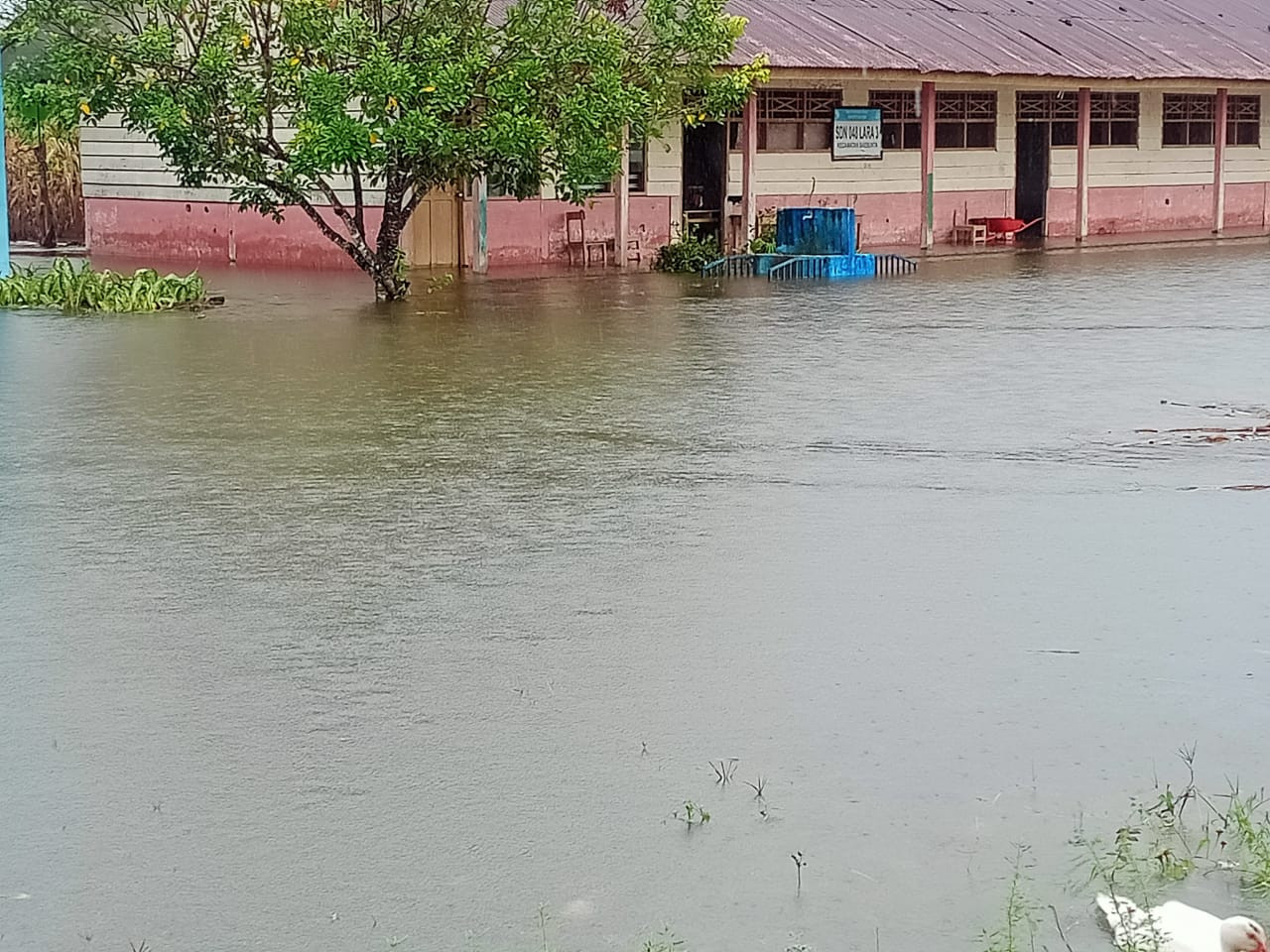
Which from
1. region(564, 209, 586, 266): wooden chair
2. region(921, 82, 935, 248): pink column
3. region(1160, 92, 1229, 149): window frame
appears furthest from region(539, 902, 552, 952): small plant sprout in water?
region(1160, 92, 1229, 149): window frame

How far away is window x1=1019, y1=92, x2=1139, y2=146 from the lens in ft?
96.1

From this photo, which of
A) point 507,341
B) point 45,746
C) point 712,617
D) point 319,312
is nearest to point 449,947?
point 45,746

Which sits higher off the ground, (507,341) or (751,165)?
(751,165)

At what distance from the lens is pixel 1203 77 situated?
1096 inches

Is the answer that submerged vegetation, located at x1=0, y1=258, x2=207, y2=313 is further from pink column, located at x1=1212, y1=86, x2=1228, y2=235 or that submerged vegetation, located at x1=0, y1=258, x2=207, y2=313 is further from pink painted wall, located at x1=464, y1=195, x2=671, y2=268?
pink column, located at x1=1212, y1=86, x2=1228, y2=235

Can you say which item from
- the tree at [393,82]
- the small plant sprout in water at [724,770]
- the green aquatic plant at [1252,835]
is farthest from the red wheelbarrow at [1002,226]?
the green aquatic plant at [1252,835]

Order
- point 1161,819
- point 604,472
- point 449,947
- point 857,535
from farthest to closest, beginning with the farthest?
point 604,472 → point 857,535 → point 1161,819 → point 449,947

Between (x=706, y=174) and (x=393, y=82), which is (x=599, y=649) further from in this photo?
(x=706, y=174)

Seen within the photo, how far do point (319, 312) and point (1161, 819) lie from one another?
13.7 metres

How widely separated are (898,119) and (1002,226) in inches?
86.4

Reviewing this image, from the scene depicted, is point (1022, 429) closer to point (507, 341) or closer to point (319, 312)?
point (507, 341)

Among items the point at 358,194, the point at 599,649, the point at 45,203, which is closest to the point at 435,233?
the point at 358,194

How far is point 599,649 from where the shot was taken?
6355mm

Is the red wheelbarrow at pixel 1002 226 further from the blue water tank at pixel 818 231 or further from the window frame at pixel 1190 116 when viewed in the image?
the blue water tank at pixel 818 231
